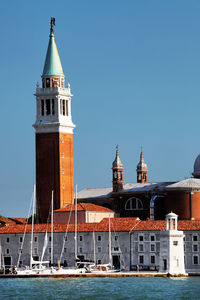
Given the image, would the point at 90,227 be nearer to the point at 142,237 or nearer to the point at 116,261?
the point at 116,261

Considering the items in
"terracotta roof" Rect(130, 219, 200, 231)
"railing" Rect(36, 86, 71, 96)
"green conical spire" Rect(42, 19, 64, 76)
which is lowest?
"terracotta roof" Rect(130, 219, 200, 231)

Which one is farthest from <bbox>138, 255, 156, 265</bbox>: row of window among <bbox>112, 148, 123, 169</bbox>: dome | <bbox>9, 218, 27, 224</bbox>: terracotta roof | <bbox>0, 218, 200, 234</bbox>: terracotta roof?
<bbox>9, 218, 27, 224</bbox>: terracotta roof

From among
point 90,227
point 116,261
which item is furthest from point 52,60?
point 116,261

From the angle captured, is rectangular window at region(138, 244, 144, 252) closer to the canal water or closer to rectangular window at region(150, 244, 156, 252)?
rectangular window at region(150, 244, 156, 252)

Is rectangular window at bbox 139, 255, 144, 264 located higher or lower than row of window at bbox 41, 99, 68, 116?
lower

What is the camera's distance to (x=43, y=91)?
102 meters

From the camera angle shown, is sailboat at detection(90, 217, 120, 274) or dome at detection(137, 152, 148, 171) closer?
sailboat at detection(90, 217, 120, 274)

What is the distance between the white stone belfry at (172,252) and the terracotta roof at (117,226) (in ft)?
15.8

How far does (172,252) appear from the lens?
8344cm

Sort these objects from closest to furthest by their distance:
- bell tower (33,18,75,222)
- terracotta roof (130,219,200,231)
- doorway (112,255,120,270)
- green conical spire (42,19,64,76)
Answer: terracotta roof (130,219,200,231)
doorway (112,255,120,270)
bell tower (33,18,75,222)
green conical spire (42,19,64,76)

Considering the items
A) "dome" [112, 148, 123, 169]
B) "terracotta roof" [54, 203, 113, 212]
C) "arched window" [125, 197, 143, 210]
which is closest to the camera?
"terracotta roof" [54, 203, 113, 212]

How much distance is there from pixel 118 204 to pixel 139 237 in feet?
43.8

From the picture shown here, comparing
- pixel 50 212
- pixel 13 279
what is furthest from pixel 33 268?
pixel 50 212

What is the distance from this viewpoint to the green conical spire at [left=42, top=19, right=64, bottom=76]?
10169cm
